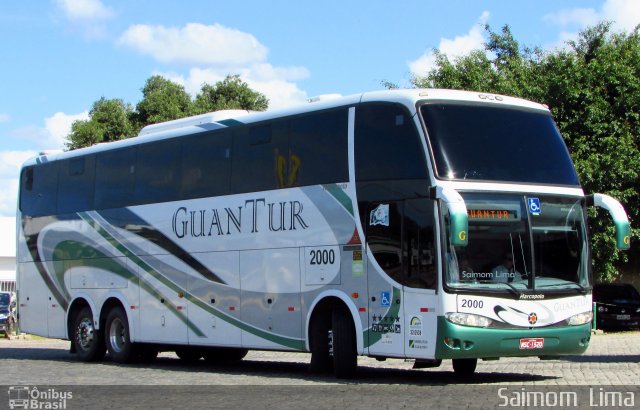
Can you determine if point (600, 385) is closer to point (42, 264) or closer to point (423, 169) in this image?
point (423, 169)

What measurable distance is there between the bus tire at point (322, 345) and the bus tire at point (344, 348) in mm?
433

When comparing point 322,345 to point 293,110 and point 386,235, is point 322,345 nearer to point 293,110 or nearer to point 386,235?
point 386,235

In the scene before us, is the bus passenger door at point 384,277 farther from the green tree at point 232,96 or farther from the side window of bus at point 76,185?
the green tree at point 232,96

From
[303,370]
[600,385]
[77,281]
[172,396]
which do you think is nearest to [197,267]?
[303,370]

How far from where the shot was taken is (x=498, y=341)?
14.3 metres

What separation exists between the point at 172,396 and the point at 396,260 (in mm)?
3629

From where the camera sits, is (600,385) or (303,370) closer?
(600,385)

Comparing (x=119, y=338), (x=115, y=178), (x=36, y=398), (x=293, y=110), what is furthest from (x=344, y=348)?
(x=115, y=178)

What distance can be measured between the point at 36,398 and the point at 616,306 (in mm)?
24644

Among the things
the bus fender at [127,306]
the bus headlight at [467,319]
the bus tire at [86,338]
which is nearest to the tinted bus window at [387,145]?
the bus headlight at [467,319]

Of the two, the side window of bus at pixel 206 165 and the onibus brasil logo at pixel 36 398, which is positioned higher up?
the side window of bus at pixel 206 165

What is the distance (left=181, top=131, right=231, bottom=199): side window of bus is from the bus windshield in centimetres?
537

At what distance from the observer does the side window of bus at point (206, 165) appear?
1842 centimetres

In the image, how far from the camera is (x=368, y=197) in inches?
607
